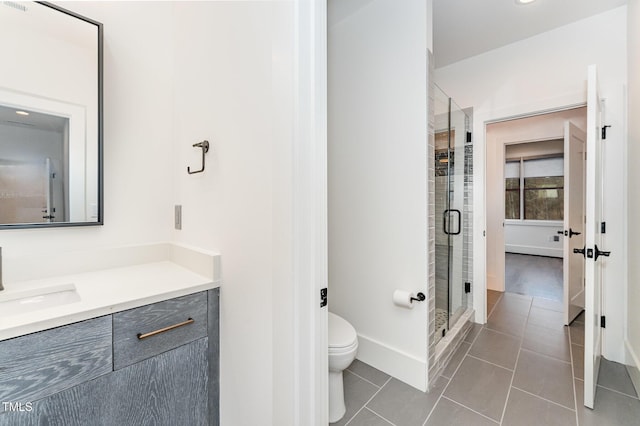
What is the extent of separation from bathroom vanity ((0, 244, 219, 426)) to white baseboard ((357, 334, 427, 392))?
114cm

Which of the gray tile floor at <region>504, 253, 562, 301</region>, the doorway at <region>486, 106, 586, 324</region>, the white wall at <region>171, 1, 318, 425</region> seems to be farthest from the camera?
the gray tile floor at <region>504, 253, 562, 301</region>

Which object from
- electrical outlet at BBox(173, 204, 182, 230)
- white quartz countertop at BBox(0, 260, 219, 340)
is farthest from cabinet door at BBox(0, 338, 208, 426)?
electrical outlet at BBox(173, 204, 182, 230)

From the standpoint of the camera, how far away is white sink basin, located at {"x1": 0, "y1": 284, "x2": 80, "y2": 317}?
1.11m

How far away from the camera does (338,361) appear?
4.77ft

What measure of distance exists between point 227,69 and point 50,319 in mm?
1198

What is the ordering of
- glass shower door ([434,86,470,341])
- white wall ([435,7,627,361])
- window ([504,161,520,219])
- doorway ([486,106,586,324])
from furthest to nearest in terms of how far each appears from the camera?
1. window ([504,161,520,219])
2. doorway ([486,106,586,324])
3. glass shower door ([434,86,470,341])
4. white wall ([435,7,627,361])

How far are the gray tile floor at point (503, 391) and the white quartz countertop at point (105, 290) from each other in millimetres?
1175

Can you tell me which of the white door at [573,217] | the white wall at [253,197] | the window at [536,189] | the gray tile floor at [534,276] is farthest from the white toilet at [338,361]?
the window at [536,189]

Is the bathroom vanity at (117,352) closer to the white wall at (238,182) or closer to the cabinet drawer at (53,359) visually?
the cabinet drawer at (53,359)

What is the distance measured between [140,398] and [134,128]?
1441 millimetres

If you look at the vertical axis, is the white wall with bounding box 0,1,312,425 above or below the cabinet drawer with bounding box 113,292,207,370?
above

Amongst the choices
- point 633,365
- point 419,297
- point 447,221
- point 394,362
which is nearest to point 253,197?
point 419,297

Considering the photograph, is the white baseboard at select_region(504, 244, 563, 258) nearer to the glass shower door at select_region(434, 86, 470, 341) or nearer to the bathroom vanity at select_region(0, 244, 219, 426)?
the glass shower door at select_region(434, 86, 470, 341)

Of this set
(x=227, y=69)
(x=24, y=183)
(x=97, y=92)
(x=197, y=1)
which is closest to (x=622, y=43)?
(x=227, y=69)
